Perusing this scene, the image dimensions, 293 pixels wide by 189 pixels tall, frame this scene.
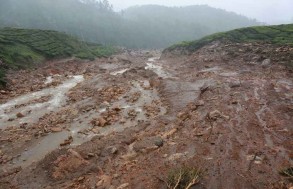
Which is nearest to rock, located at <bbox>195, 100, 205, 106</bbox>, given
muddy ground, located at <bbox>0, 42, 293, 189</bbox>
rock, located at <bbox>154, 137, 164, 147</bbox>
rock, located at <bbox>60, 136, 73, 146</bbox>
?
muddy ground, located at <bbox>0, 42, 293, 189</bbox>

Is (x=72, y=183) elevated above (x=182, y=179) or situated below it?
below

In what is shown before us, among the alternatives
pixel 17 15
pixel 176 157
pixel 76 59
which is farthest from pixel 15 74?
pixel 17 15

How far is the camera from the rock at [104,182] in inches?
467

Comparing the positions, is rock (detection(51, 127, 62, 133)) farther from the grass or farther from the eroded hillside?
the grass

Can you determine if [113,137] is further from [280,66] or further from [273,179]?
[280,66]

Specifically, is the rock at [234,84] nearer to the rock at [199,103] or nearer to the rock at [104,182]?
the rock at [199,103]

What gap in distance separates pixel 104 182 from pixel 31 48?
44.1 meters

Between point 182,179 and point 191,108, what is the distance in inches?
434

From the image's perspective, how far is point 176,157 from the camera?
13.8 meters

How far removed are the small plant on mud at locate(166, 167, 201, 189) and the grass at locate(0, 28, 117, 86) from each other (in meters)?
24.2

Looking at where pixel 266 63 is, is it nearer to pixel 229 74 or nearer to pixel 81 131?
pixel 229 74

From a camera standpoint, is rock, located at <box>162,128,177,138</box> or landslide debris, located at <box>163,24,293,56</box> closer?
rock, located at <box>162,128,177,138</box>

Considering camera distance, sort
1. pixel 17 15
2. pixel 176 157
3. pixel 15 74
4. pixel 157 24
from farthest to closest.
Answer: pixel 157 24 → pixel 17 15 → pixel 15 74 → pixel 176 157

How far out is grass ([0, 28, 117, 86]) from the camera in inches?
1603
